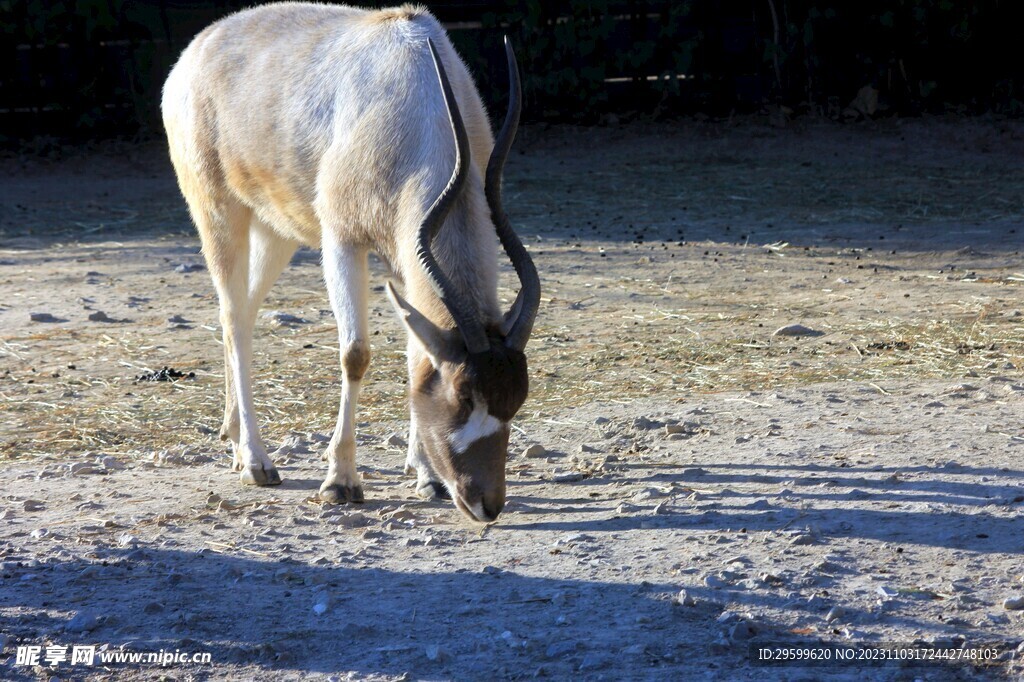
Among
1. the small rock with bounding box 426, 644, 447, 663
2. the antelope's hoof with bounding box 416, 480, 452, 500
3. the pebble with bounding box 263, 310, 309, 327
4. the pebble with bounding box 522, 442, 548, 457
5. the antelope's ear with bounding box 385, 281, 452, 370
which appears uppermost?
the antelope's ear with bounding box 385, 281, 452, 370

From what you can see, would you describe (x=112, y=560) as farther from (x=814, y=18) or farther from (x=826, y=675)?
(x=814, y=18)

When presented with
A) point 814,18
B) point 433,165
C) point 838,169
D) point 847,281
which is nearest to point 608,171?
point 838,169

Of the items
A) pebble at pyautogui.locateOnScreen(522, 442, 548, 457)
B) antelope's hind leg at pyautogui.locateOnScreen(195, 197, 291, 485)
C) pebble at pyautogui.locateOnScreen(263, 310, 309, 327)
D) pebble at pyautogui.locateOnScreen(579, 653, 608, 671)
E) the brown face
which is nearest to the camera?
pebble at pyautogui.locateOnScreen(579, 653, 608, 671)

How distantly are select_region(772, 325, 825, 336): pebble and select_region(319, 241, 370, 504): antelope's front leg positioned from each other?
3.04 metres

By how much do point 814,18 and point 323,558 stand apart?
1191 cm

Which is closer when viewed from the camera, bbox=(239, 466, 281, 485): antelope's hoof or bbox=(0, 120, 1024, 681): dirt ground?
bbox=(0, 120, 1024, 681): dirt ground

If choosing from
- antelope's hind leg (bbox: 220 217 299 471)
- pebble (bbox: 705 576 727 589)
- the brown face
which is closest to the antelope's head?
the brown face

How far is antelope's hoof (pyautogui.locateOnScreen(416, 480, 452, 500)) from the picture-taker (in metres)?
4.92

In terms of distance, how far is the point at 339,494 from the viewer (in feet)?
15.8

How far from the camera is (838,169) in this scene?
12.7 m

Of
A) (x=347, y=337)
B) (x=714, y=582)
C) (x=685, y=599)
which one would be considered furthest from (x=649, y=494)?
(x=347, y=337)

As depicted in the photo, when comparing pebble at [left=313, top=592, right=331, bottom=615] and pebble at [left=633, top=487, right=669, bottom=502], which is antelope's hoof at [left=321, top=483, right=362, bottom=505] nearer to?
pebble at [left=313, top=592, right=331, bottom=615]

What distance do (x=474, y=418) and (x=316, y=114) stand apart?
4.92ft

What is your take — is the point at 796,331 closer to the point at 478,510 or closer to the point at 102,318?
the point at 478,510
